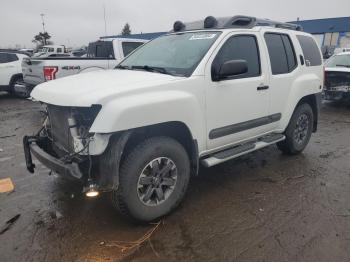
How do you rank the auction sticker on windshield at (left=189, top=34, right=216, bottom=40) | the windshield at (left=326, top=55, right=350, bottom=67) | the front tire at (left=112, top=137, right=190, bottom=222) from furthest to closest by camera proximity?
1. the windshield at (left=326, top=55, right=350, bottom=67)
2. the auction sticker on windshield at (left=189, top=34, right=216, bottom=40)
3. the front tire at (left=112, top=137, right=190, bottom=222)

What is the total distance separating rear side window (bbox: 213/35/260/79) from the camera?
12.3 feet

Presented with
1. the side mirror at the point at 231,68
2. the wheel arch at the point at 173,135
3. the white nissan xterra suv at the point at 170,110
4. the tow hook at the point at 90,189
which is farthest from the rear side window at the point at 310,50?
the tow hook at the point at 90,189

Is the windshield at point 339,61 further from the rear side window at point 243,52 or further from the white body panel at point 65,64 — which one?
the rear side window at point 243,52

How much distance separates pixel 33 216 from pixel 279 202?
2.76 metres

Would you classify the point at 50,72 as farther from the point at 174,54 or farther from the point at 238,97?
the point at 238,97

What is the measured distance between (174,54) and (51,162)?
1877 mm

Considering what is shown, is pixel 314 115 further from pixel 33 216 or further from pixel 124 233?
pixel 33 216

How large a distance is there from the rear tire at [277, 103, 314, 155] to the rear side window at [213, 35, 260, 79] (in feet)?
4.47

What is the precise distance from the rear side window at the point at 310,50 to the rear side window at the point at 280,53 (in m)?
0.38

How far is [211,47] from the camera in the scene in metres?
3.62

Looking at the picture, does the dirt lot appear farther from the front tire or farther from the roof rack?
the roof rack

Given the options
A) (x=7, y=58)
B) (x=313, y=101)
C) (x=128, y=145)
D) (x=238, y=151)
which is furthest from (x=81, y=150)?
(x=7, y=58)

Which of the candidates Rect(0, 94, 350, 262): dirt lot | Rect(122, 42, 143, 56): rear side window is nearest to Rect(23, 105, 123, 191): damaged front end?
Rect(0, 94, 350, 262): dirt lot

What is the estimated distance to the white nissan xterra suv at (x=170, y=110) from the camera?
281cm
